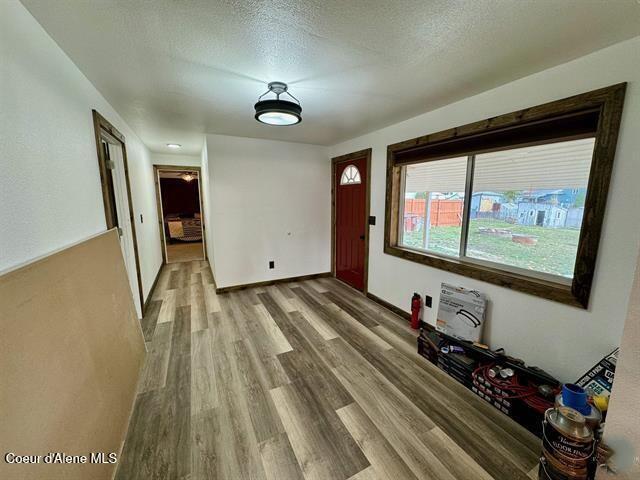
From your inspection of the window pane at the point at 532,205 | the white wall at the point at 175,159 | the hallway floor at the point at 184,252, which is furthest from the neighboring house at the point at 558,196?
the hallway floor at the point at 184,252

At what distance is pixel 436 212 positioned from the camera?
2721 mm

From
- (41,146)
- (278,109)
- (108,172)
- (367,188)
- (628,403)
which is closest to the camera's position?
(628,403)

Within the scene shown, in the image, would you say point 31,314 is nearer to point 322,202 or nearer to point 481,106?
point 481,106

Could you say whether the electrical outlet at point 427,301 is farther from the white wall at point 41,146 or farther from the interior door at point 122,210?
the interior door at point 122,210

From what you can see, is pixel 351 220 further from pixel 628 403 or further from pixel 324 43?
pixel 628 403

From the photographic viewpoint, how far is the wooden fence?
8.15ft

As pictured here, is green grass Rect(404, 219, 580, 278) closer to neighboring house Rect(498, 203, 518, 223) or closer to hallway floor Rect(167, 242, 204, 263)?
neighboring house Rect(498, 203, 518, 223)

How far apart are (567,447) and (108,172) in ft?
13.0

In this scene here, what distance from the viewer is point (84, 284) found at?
1.51 metres

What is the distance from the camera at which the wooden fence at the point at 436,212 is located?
2.48 metres

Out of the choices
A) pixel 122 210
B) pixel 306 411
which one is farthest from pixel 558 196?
pixel 122 210

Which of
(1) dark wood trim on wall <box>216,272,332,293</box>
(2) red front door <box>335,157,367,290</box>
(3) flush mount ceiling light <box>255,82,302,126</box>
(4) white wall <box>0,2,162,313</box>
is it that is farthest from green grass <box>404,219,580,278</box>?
(4) white wall <box>0,2,162,313</box>

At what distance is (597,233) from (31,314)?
2.97 m

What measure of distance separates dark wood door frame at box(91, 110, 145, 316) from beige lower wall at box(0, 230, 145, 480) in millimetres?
573
